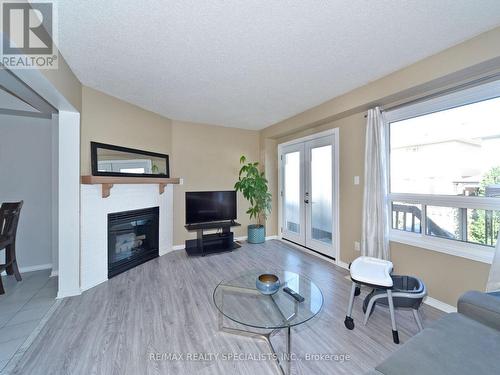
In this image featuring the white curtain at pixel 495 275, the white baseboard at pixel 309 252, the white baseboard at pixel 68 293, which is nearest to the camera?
the white curtain at pixel 495 275

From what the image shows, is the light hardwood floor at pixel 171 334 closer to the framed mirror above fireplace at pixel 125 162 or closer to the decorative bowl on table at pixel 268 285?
the decorative bowl on table at pixel 268 285

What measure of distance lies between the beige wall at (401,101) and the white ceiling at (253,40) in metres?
0.12

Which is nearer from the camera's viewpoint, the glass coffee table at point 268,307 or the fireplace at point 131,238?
the glass coffee table at point 268,307

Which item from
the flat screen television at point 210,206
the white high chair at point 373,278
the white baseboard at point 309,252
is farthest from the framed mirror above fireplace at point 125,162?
the white high chair at point 373,278

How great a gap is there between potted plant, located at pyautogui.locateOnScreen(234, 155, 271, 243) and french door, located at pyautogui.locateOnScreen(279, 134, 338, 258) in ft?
1.63

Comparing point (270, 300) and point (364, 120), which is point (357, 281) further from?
point (364, 120)

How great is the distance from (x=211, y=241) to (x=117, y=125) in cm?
250

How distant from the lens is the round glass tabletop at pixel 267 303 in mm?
1513

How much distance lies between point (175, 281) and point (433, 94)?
374cm

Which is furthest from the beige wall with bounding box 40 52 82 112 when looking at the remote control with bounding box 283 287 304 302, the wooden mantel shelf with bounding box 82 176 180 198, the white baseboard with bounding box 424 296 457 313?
the white baseboard with bounding box 424 296 457 313

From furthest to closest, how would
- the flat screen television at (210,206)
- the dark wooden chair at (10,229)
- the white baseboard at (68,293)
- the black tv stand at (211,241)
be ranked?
the flat screen television at (210,206) < the black tv stand at (211,241) < the dark wooden chair at (10,229) < the white baseboard at (68,293)

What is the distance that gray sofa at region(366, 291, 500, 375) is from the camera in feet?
3.26

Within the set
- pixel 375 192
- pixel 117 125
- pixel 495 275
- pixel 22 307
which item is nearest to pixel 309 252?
pixel 375 192

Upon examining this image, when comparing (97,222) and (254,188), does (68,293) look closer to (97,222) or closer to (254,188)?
(97,222)
